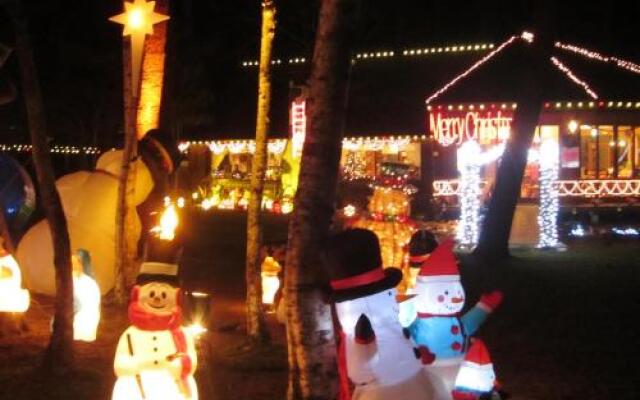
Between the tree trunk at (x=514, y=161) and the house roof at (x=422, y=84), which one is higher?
the house roof at (x=422, y=84)

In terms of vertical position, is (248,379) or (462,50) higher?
(462,50)

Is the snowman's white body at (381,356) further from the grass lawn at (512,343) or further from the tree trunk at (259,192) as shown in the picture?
the tree trunk at (259,192)

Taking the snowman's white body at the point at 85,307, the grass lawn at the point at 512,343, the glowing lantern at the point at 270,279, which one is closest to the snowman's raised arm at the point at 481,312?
the grass lawn at the point at 512,343

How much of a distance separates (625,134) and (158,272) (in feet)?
85.0

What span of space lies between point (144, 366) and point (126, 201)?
6.09 meters

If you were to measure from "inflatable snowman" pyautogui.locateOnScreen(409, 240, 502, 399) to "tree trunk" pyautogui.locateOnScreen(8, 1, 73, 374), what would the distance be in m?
3.97

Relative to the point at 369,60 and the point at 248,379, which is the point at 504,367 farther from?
the point at 369,60

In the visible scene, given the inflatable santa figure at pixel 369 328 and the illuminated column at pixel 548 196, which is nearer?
the inflatable santa figure at pixel 369 328

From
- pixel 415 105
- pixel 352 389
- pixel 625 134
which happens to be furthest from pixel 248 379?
pixel 625 134

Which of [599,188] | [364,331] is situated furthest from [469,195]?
[364,331]

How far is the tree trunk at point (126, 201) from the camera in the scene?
1135 cm

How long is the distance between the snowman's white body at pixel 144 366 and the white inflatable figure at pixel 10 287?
185 inches

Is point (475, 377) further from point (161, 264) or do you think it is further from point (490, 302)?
Result: point (161, 264)

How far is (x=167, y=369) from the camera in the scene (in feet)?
20.3
